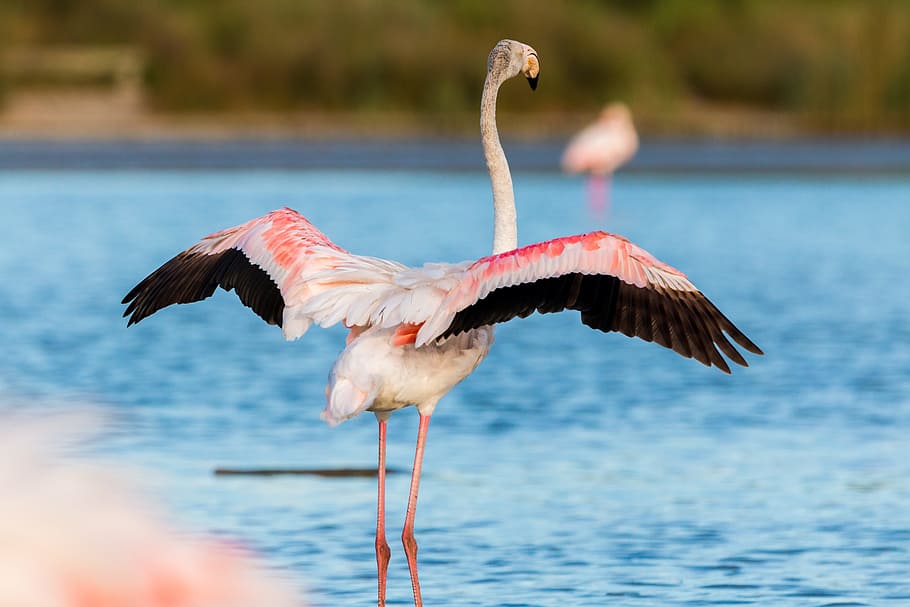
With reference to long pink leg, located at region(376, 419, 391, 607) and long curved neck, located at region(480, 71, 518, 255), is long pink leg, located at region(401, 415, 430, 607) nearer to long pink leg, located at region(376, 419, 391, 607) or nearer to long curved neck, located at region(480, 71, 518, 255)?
long pink leg, located at region(376, 419, 391, 607)

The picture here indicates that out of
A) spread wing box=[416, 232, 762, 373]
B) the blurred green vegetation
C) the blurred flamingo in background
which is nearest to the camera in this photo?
the blurred flamingo in background

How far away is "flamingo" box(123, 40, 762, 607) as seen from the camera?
620 centimetres

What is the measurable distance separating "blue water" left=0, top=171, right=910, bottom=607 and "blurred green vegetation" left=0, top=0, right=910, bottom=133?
21718 millimetres

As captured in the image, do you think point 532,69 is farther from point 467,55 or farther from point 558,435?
point 467,55

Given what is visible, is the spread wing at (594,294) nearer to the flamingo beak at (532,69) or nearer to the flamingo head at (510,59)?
the flamingo beak at (532,69)

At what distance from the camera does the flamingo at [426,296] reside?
20.3 ft

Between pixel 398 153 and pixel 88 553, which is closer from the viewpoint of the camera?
pixel 88 553

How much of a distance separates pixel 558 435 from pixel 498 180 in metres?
3.30

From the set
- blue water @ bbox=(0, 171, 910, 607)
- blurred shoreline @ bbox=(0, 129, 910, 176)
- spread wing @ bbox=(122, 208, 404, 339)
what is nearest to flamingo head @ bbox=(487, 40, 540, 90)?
spread wing @ bbox=(122, 208, 404, 339)

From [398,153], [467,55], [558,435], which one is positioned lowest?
[558,435]

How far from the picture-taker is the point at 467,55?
4462 cm

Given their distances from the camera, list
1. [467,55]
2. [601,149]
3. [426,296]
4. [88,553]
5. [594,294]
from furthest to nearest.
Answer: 1. [467,55]
2. [601,149]
3. [426,296]
4. [594,294]
5. [88,553]

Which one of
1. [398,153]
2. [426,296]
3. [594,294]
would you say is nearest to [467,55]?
[398,153]

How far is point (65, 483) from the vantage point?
651 cm
